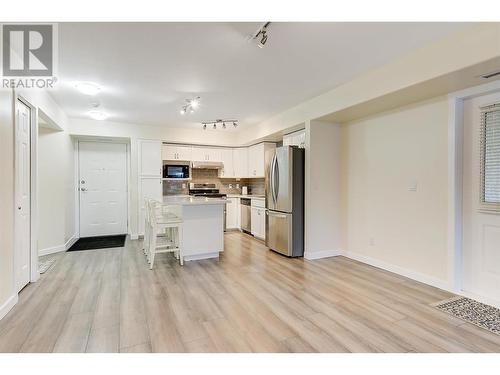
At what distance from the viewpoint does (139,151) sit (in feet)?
18.9

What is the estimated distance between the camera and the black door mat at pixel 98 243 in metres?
5.02

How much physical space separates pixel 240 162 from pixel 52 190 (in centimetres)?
401

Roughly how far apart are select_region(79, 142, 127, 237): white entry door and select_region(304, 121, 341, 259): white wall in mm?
A: 4461

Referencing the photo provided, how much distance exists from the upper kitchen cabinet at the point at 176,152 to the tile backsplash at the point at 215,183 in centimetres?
56

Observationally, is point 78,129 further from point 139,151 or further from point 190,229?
point 190,229

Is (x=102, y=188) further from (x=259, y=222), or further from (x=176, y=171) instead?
(x=259, y=222)

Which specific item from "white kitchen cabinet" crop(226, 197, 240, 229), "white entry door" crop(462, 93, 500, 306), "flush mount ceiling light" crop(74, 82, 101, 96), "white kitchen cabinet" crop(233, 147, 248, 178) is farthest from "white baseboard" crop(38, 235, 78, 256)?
"white entry door" crop(462, 93, 500, 306)

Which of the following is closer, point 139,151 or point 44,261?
point 44,261

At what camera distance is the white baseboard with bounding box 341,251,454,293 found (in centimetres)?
298

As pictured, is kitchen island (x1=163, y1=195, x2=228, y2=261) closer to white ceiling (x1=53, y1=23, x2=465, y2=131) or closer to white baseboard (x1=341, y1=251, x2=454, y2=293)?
white ceiling (x1=53, y1=23, x2=465, y2=131)

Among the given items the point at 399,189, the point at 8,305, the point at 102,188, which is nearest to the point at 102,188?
the point at 102,188
